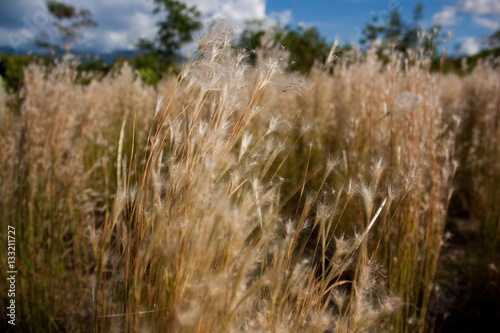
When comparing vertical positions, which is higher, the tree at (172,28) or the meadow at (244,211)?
the tree at (172,28)

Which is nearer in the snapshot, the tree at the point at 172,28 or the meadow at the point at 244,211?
the meadow at the point at 244,211

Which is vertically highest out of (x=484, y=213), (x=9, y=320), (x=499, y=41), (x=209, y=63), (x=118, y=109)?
(x=499, y=41)

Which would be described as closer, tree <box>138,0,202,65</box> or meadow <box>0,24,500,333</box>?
meadow <box>0,24,500,333</box>

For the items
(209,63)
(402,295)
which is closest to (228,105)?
(209,63)

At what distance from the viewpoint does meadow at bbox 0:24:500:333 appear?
31.5 inches

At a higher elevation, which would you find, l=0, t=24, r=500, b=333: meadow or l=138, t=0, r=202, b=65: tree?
l=138, t=0, r=202, b=65: tree

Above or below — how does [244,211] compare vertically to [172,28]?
below

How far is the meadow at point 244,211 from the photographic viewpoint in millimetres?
800

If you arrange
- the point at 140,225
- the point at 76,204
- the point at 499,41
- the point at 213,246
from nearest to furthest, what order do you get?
the point at 213,246, the point at 140,225, the point at 76,204, the point at 499,41

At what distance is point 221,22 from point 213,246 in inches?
28.5

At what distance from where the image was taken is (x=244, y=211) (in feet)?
2.44

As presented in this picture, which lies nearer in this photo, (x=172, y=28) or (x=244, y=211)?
(x=244, y=211)

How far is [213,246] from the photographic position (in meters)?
0.73

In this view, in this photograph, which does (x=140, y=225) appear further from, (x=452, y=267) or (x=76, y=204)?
(x=452, y=267)
